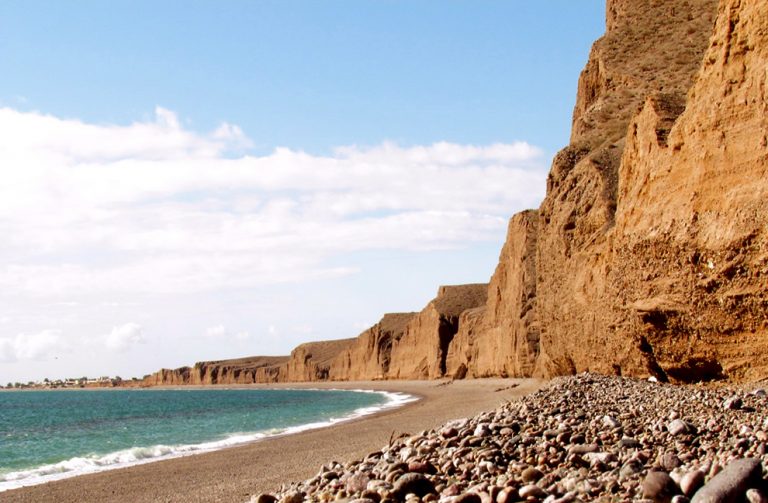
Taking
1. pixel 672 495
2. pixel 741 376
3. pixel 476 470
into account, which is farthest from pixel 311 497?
pixel 741 376

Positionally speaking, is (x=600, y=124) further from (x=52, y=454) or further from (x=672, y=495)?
(x=672, y=495)

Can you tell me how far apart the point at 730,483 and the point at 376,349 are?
101m

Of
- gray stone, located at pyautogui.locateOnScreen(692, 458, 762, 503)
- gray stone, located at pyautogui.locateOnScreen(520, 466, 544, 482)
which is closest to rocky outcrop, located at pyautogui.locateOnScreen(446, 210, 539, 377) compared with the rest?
gray stone, located at pyautogui.locateOnScreen(520, 466, 544, 482)

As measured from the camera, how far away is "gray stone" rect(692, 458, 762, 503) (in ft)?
18.1

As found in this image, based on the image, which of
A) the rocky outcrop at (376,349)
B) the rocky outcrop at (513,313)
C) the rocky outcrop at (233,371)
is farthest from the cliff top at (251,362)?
the rocky outcrop at (513,313)

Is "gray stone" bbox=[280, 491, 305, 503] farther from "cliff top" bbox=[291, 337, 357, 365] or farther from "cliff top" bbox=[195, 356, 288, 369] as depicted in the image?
"cliff top" bbox=[195, 356, 288, 369]

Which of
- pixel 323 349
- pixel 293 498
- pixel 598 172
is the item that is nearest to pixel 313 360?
pixel 323 349

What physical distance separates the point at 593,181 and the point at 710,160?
11.7 metres

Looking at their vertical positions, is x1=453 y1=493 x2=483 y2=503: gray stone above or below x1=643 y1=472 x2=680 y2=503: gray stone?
below

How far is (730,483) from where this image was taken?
5.66m

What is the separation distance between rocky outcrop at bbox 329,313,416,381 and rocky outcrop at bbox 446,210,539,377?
37.9 metres

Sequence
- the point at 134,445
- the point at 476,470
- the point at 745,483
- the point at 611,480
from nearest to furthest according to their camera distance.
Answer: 1. the point at 745,483
2. the point at 611,480
3. the point at 476,470
4. the point at 134,445

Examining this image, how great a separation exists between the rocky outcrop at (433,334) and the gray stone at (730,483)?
74.4 metres

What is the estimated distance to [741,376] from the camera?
15.2m
